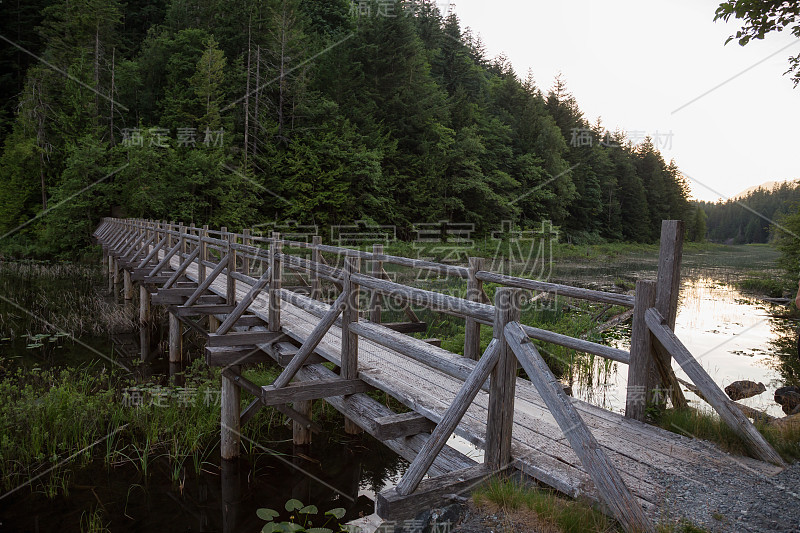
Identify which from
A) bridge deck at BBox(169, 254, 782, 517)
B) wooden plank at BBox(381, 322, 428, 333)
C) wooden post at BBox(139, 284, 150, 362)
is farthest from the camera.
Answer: wooden post at BBox(139, 284, 150, 362)

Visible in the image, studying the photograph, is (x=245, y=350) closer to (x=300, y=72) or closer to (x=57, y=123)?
(x=300, y=72)

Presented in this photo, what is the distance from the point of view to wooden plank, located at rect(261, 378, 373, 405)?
4.73m

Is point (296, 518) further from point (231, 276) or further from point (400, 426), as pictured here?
point (231, 276)

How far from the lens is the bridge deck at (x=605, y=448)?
303 cm

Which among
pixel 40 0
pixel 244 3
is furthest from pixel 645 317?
pixel 40 0

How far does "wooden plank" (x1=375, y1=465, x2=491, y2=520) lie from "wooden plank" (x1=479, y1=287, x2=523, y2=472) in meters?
0.14

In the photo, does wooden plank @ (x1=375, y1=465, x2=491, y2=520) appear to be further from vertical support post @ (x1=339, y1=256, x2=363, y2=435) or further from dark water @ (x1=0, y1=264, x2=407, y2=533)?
dark water @ (x1=0, y1=264, x2=407, y2=533)

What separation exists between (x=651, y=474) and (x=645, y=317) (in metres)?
1.33

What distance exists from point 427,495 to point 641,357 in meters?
2.20

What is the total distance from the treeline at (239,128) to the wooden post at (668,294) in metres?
25.6

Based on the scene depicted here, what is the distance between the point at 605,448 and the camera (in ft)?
11.8

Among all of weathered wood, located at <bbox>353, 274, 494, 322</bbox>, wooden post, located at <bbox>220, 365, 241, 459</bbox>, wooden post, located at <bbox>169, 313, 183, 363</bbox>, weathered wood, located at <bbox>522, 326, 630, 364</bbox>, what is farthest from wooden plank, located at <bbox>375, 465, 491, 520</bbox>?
wooden post, located at <bbox>169, 313, 183, 363</bbox>

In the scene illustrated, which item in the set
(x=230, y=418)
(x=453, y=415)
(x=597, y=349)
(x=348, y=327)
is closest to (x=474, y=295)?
(x=348, y=327)

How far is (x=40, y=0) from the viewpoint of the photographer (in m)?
47.2
